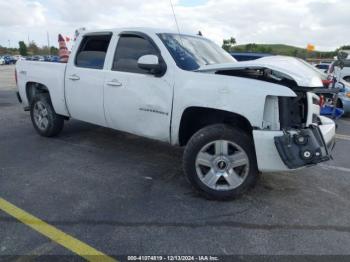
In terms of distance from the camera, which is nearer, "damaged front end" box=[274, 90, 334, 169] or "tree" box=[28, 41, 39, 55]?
"damaged front end" box=[274, 90, 334, 169]

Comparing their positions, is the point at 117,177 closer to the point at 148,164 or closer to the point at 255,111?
the point at 148,164

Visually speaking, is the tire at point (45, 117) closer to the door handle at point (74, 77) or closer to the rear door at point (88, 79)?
the rear door at point (88, 79)

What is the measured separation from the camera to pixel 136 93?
4.16 m

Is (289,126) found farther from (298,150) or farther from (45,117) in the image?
(45,117)

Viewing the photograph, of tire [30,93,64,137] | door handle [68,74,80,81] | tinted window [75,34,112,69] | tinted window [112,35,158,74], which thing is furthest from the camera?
tire [30,93,64,137]

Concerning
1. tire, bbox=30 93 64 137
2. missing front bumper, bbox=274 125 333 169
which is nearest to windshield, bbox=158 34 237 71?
missing front bumper, bbox=274 125 333 169

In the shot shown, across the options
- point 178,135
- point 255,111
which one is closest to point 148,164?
point 178,135

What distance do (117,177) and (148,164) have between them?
64 centimetres

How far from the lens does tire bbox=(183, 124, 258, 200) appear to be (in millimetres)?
3492

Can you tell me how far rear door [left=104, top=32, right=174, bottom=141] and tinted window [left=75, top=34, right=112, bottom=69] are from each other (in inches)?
13.0

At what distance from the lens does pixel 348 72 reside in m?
11.3

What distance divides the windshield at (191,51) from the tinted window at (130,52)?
0.77 feet

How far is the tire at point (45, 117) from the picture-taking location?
18.8ft

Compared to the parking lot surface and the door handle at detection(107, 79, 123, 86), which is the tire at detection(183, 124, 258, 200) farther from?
the door handle at detection(107, 79, 123, 86)
